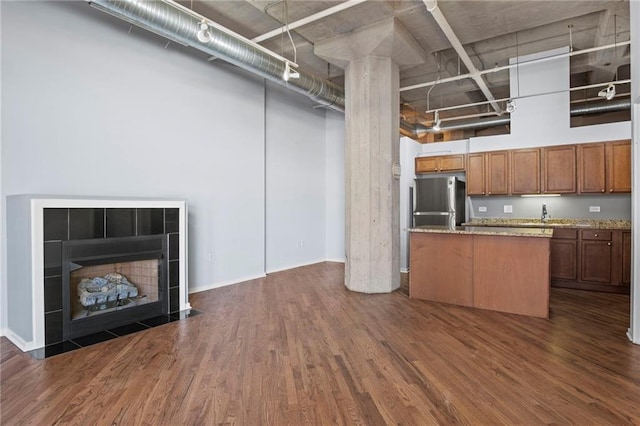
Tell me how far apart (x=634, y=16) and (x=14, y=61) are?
5915 millimetres

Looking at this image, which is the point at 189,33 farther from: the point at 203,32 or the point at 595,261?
the point at 595,261

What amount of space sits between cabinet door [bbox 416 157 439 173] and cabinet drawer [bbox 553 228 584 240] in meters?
2.45

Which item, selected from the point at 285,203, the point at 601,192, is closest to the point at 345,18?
the point at 285,203

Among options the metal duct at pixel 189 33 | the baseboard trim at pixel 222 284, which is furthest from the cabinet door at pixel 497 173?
the baseboard trim at pixel 222 284

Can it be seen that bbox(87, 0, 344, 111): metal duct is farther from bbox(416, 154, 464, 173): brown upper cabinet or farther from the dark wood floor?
bbox(416, 154, 464, 173): brown upper cabinet

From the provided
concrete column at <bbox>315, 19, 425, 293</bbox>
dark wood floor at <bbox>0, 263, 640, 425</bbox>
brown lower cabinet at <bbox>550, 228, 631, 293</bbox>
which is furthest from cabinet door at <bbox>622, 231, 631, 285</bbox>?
concrete column at <bbox>315, 19, 425, 293</bbox>

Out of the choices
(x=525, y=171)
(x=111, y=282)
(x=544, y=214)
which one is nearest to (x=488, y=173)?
(x=525, y=171)

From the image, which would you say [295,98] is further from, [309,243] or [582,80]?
[582,80]

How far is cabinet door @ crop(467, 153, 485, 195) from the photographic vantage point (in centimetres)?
653

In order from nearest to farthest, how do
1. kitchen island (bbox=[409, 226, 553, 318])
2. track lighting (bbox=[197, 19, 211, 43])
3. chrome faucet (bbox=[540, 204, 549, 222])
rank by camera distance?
track lighting (bbox=[197, 19, 211, 43]) → kitchen island (bbox=[409, 226, 553, 318]) → chrome faucet (bbox=[540, 204, 549, 222])

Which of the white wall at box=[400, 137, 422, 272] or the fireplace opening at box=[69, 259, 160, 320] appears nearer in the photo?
the fireplace opening at box=[69, 259, 160, 320]

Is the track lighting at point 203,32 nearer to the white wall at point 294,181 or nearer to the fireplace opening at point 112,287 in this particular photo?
the fireplace opening at point 112,287

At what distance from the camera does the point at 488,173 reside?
21.2ft

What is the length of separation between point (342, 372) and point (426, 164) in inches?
220
